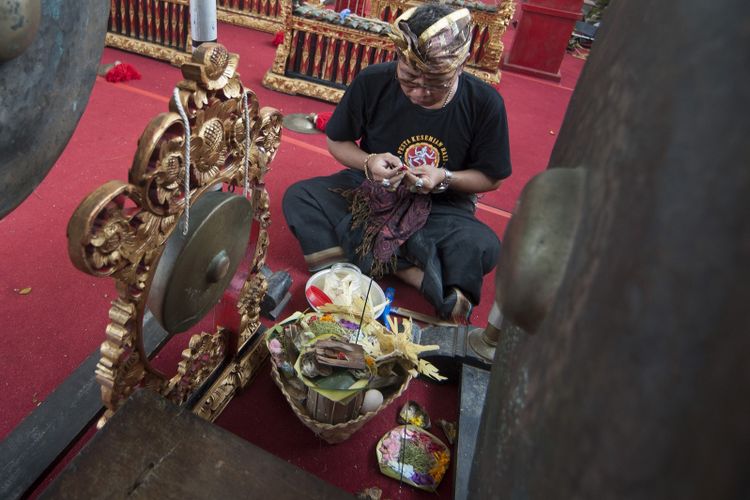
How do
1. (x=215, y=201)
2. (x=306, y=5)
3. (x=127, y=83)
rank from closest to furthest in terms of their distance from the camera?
(x=215, y=201)
(x=127, y=83)
(x=306, y=5)

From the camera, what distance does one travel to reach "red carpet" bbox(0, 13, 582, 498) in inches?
48.6

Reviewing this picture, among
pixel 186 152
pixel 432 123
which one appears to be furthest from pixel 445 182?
pixel 186 152

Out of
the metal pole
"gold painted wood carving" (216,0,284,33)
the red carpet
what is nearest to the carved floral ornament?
the red carpet

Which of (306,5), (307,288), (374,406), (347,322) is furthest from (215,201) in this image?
(306,5)

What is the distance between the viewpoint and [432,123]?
5.55ft

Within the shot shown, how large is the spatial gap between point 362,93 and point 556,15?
3540 mm

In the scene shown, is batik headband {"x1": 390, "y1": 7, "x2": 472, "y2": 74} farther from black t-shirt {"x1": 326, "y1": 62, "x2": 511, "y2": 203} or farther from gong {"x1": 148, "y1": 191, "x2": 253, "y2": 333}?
gong {"x1": 148, "y1": 191, "x2": 253, "y2": 333}

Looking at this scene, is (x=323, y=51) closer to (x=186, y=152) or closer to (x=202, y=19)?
(x=202, y=19)

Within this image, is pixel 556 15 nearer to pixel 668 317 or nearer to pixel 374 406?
pixel 374 406

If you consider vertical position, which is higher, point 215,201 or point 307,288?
point 215,201

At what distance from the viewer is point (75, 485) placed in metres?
0.78

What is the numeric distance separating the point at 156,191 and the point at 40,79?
38 centimetres

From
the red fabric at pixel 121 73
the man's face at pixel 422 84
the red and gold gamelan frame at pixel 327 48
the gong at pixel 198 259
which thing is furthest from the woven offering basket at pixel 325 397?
the red fabric at pixel 121 73

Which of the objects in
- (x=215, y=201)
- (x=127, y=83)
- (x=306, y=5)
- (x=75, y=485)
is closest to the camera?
(x=75, y=485)
